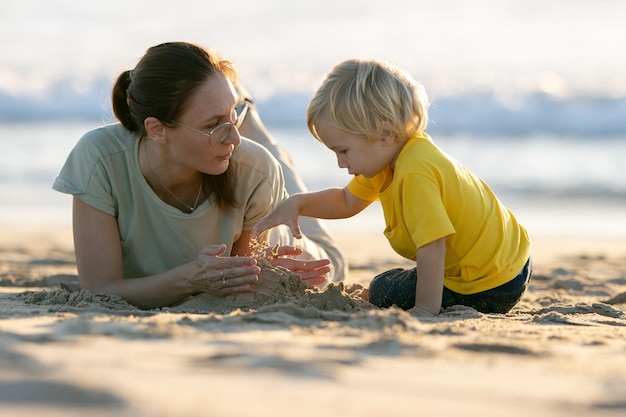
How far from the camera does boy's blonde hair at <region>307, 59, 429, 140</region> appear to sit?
3.29 meters

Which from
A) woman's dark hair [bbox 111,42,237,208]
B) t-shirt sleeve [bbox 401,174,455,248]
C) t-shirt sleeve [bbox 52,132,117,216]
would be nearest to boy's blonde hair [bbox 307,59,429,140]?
t-shirt sleeve [bbox 401,174,455,248]

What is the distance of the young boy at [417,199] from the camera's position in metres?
3.28

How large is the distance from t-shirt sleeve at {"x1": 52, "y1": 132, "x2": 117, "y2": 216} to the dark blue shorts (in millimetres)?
1209

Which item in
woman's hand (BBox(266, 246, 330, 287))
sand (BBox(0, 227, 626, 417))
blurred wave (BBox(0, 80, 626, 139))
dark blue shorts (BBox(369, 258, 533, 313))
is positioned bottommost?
sand (BBox(0, 227, 626, 417))

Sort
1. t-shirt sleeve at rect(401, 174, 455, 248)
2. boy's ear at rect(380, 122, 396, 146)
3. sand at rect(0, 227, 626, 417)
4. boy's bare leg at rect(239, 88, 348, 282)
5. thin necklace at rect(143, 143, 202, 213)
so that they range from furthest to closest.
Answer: boy's bare leg at rect(239, 88, 348, 282), thin necklace at rect(143, 143, 202, 213), boy's ear at rect(380, 122, 396, 146), t-shirt sleeve at rect(401, 174, 455, 248), sand at rect(0, 227, 626, 417)

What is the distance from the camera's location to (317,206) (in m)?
3.94

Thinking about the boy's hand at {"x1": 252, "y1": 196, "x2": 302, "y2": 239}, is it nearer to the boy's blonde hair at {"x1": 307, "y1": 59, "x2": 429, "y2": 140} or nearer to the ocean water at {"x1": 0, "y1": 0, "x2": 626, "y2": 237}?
the boy's blonde hair at {"x1": 307, "y1": 59, "x2": 429, "y2": 140}

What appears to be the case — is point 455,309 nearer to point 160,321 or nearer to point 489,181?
point 160,321

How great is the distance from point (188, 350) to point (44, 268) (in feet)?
12.4

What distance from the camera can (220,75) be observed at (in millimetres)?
3580

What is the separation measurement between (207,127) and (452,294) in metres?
1.23

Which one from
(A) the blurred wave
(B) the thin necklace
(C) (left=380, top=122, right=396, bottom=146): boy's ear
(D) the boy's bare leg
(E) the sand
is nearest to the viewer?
(E) the sand

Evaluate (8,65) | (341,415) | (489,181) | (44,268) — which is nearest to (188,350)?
(341,415)

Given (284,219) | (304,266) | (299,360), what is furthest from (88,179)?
(299,360)
